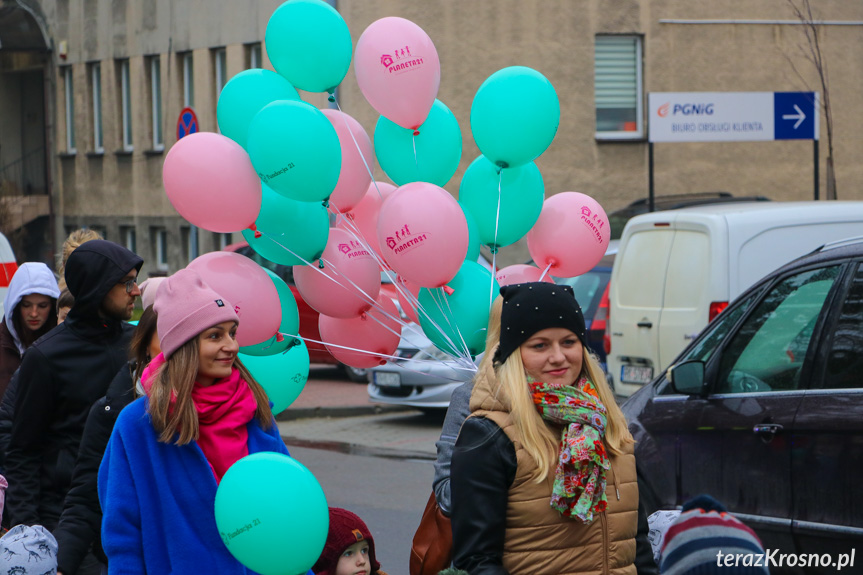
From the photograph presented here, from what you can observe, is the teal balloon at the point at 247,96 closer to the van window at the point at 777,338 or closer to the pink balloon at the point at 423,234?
the pink balloon at the point at 423,234

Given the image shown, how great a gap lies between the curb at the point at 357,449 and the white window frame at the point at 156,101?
49.9ft

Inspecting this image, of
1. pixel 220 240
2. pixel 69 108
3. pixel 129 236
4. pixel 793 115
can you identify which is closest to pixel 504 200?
pixel 793 115

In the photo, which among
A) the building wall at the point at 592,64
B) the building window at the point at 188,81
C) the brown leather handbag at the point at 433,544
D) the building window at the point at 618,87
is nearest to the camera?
the brown leather handbag at the point at 433,544

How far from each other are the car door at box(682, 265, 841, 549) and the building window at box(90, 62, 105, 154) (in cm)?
2427

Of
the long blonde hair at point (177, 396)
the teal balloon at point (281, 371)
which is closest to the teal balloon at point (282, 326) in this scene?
the teal balloon at point (281, 371)

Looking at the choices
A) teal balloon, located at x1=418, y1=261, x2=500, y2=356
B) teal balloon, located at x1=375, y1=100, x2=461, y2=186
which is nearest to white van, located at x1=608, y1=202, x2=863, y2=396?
teal balloon, located at x1=375, y1=100, x2=461, y2=186

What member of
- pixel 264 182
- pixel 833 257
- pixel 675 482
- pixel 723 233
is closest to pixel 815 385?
pixel 833 257

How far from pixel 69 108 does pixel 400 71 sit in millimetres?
26419

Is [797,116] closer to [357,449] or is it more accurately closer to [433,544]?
[357,449]

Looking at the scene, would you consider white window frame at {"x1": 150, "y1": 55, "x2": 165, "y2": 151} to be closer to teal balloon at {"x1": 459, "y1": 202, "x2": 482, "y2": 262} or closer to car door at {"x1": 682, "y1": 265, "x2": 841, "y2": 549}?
car door at {"x1": 682, "y1": 265, "x2": 841, "y2": 549}

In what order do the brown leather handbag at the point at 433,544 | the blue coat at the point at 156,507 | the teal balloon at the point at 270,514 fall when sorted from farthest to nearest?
the brown leather handbag at the point at 433,544, the blue coat at the point at 156,507, the teal balloon at the point at 270,514

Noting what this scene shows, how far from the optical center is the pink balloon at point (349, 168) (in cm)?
455

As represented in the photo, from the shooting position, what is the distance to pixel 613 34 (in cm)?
2077

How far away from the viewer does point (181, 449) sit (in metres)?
3.28
